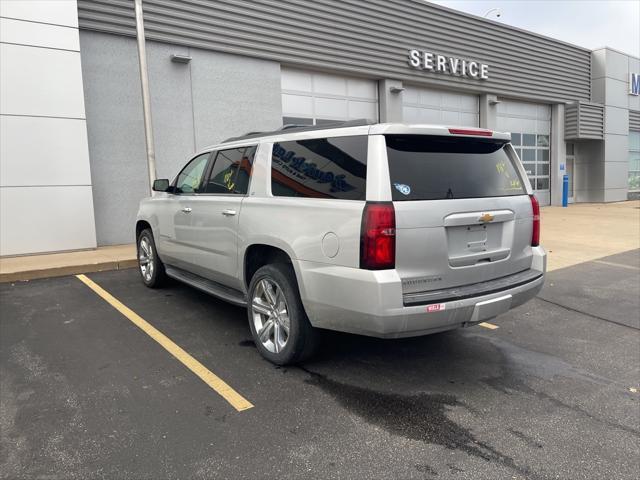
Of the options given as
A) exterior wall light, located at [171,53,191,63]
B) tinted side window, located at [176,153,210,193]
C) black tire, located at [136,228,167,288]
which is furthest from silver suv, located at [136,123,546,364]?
exterior wall light, located at [171,53,191,63]

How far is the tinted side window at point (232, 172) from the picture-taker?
15.2 ft

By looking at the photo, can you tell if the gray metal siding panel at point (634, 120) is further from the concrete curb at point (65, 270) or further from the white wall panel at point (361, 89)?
the concrete curb at point (65, 270)

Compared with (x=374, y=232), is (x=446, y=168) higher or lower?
higher

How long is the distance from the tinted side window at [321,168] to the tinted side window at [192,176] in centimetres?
142

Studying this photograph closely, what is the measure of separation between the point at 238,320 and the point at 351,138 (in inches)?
102

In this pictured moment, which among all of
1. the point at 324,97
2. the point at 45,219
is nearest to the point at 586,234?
the point at 324,97

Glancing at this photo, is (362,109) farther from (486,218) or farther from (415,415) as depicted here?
(415,415)

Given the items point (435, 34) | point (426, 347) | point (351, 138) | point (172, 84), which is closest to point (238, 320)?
point (426, 347)

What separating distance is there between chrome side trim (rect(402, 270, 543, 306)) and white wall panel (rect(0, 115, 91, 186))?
7.90 meters

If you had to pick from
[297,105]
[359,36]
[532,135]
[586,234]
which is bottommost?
[586,234]

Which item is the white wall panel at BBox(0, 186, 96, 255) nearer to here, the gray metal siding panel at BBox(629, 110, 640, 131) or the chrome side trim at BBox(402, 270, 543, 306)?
the chrome side trim at BBox(402, 270, 543, 306)

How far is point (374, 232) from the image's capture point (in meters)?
3.27

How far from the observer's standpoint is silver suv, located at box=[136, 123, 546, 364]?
334 centimetres

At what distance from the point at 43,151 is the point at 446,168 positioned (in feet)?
25.8
